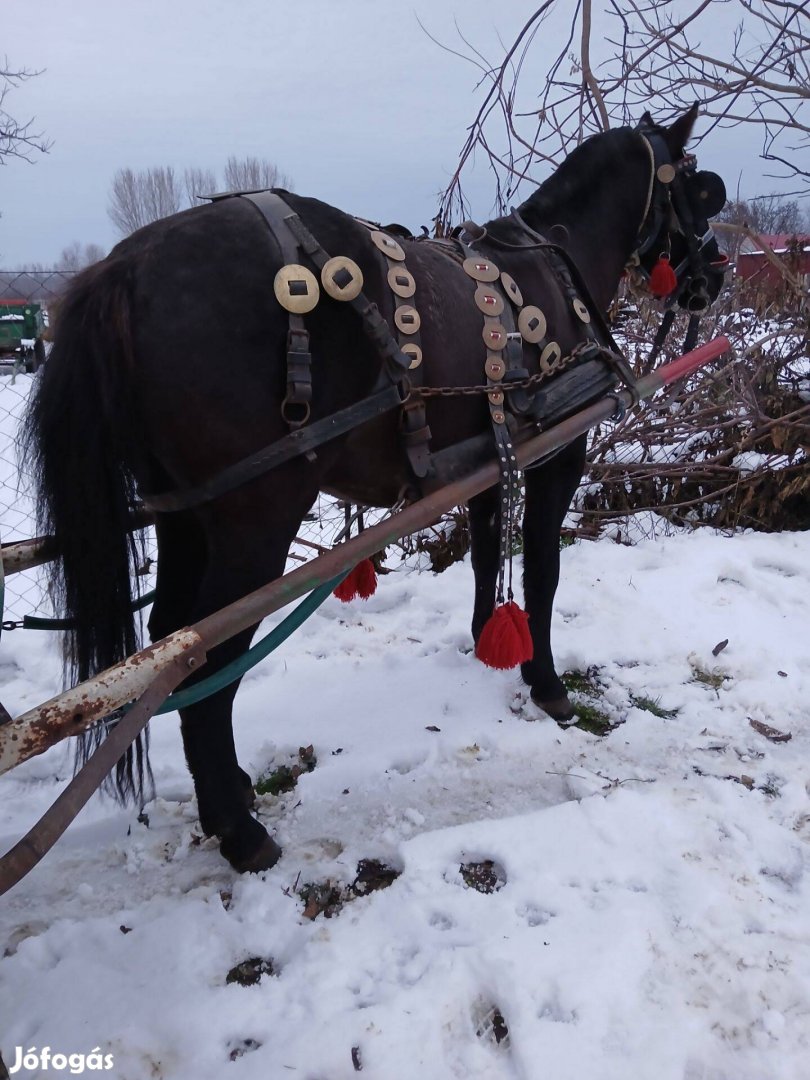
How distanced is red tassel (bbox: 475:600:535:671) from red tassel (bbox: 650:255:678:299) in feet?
4.39

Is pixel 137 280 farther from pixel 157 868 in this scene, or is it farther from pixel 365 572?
pixel 157 868

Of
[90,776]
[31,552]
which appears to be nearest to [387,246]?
[31,552]

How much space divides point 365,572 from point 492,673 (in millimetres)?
761

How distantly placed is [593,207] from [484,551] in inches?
51.6

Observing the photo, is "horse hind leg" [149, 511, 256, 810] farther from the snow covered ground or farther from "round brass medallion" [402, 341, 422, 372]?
"round brass medallion" [402, 341, 422, 372]

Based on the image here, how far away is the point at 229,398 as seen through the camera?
1479 millimetres

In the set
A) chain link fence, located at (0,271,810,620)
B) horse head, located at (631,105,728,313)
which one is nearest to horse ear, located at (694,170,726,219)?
horse head, located at (631,105,728,313)

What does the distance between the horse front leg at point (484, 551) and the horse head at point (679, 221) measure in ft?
3.35

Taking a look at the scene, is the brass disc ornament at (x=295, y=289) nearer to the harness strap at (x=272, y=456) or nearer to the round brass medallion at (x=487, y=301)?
the harness strap at (x=272, y=456)

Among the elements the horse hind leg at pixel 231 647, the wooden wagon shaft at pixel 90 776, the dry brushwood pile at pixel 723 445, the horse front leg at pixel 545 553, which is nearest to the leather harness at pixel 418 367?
the horse hind leg at pixel 231 647

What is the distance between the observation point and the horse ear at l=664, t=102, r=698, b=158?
2.32 metres

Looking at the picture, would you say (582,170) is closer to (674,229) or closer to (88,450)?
(674,229)

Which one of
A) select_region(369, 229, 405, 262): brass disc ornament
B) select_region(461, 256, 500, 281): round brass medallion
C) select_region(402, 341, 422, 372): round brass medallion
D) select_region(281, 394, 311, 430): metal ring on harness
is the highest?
select_region(369, 229, 405, 262): brass disc ornament

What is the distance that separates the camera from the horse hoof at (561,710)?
2.54 metres
